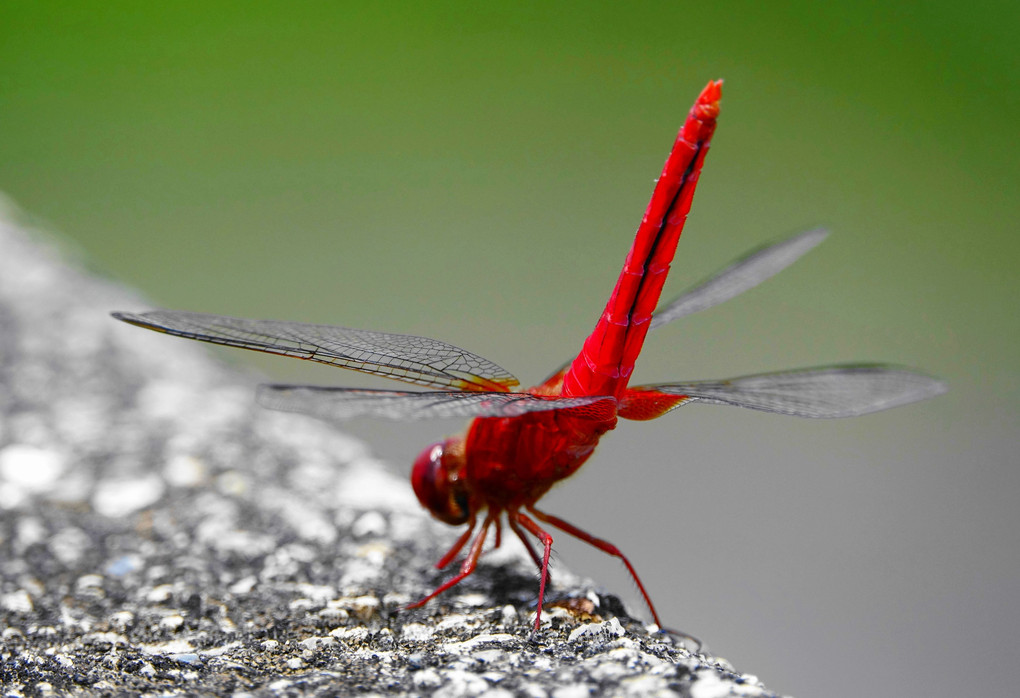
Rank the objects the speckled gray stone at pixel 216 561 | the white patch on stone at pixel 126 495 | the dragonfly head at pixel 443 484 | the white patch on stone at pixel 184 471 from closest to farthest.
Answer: the speckled gray stone at pixel 216 561, the dragonfly head at pixel 443 484, the white patch on stone at pixel 126 495, the white patch on stone at pixel 184 471

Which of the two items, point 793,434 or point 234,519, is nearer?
point 234,519

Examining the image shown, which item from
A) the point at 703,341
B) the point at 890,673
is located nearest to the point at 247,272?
the point at 703,341

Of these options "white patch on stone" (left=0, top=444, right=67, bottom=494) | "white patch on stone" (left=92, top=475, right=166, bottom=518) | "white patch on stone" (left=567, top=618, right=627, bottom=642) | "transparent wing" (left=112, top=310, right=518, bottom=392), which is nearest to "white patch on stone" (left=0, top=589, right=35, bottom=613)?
"white patch on stone" (left=92, top=475, right=166, bottom=518)

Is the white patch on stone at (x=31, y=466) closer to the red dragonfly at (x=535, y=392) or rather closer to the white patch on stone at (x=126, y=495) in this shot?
the white patch on stone at (x=126, y=495)

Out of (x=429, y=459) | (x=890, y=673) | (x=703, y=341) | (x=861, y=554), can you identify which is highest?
(x=703, y=341)

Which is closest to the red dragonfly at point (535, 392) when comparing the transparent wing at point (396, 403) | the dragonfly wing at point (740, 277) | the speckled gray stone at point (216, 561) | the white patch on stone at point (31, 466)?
the transparent wing at point (396, 403)

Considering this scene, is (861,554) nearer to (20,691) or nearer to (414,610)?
Answer: (414,610)

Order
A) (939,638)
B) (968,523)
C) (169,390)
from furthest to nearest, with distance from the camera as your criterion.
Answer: (968,523), (939,638), (169,390)
